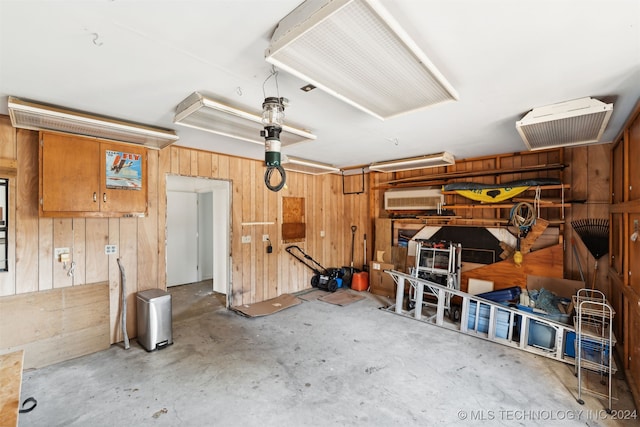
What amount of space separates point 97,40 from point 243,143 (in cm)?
209

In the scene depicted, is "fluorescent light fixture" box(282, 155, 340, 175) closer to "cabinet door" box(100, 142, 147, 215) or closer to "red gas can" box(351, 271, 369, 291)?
"cabinet door" box(100, 142, 147, 215)

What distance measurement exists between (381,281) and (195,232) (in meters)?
Answer: 3.86

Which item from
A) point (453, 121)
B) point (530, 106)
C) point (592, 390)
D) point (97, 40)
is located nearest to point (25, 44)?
point (97, 40)

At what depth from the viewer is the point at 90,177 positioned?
9.01 feet

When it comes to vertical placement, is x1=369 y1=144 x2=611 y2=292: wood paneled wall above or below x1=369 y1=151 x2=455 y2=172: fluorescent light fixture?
below

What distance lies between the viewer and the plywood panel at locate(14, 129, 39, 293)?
Result: 264 cm

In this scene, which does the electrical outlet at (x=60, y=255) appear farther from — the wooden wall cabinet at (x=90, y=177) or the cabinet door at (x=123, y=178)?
the cabinet door at (x=123, y=178)

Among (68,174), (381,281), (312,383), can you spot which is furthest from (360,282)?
(68,174)

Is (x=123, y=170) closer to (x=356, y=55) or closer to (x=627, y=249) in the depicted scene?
(x=356, y=55)

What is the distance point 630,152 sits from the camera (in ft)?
8.18

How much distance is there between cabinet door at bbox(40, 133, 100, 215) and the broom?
5.56m

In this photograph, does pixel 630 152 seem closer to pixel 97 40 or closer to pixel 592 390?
pixel 592 390

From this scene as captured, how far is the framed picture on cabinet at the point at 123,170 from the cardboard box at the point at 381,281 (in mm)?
3969

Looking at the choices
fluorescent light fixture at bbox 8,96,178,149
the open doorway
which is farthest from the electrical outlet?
the open doorway
